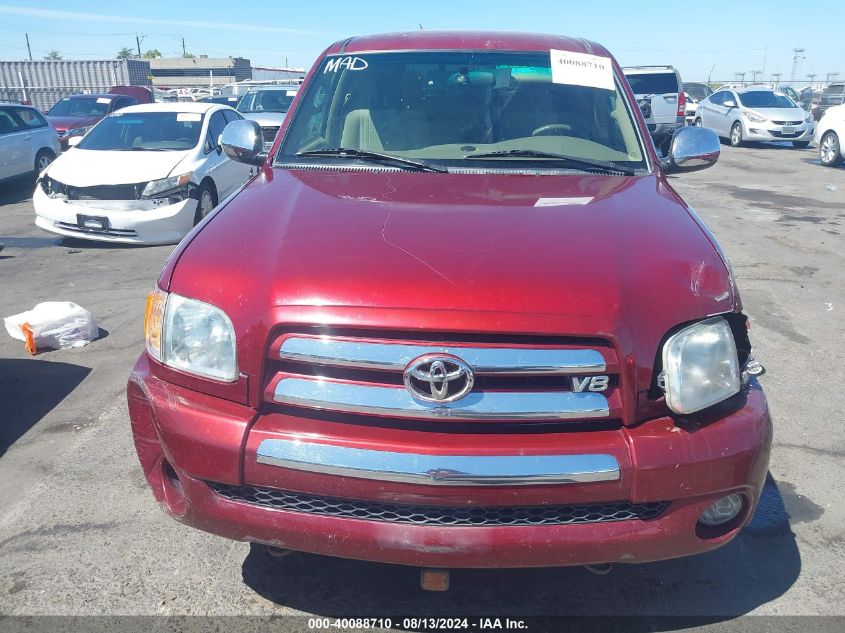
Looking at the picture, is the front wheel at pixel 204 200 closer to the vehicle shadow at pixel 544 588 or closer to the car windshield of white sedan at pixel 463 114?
the car windshield of white sedan at pixel 463 114

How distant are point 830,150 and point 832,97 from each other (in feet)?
55.2

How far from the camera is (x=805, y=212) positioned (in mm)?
10891

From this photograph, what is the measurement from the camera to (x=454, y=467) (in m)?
1.97

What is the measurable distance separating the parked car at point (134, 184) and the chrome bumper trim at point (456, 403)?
648 cm

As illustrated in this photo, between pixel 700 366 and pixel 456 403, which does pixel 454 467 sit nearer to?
pixel 456 403

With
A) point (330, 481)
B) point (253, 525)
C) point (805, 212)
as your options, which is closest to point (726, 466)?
point (330, 481)

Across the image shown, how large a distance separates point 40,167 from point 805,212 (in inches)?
508

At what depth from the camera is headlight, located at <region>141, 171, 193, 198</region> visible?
827 cm

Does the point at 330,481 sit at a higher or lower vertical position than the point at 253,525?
higher

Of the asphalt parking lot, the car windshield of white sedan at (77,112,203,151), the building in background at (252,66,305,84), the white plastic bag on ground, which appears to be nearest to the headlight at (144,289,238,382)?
the asphalt parking lot

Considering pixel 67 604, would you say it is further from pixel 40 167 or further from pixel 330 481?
pixel 40 167

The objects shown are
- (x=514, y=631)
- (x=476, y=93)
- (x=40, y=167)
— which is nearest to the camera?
(x=514, y=631)

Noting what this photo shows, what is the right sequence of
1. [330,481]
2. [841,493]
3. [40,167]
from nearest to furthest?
1. [330,481]
2. [841,493]
3. [40,167]

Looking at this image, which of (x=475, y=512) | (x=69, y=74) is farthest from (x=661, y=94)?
(x=69, y=74)
